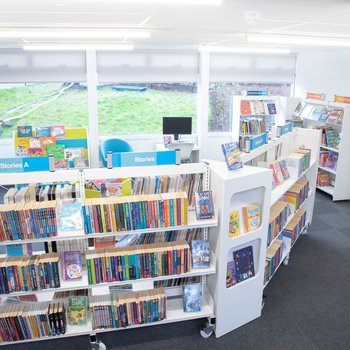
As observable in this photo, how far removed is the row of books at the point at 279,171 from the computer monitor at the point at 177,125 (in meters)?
3.42

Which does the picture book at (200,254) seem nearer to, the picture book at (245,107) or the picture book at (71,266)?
the picture book at (71,266)

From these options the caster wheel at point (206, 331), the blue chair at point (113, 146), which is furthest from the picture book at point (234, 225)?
the blue chair at point (113, 146)

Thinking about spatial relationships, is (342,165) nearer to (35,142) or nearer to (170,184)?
(170,184)

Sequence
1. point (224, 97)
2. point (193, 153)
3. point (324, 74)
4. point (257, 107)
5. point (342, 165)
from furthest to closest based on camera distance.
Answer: point (224, 97), point (257, 107), point (193, 153), point (324, 74), point (342, 165)

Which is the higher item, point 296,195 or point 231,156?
point 231,156

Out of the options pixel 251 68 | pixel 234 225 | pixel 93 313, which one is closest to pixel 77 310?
pixel 93 313

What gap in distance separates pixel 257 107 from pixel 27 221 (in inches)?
254

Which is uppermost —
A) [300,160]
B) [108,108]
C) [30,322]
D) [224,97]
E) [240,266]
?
[224,97]

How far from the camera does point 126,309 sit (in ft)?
10.3

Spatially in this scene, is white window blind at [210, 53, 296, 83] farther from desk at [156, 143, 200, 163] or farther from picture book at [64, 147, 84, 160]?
picture book at [64, 147, 84, 160]

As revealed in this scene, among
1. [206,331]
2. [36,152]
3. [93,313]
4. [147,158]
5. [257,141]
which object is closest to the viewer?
[93,313]

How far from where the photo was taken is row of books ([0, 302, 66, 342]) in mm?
2967

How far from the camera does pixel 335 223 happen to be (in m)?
5.84

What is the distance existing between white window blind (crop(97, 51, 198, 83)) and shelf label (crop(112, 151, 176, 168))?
4891 millimetres
